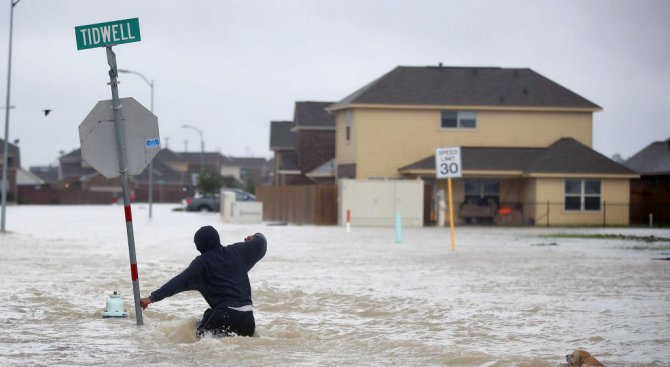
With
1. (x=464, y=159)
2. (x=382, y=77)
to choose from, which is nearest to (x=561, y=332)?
(x=464, y=159)

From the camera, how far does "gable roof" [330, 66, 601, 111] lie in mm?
54312

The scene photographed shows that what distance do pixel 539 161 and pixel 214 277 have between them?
4234 centimetres

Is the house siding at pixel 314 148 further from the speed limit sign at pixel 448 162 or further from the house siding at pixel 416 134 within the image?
the speed limit sign at pixel 448 162

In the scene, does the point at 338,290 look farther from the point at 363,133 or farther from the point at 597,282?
the point at 363,133

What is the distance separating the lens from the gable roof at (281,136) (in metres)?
81.8

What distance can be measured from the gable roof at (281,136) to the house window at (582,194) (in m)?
32.1

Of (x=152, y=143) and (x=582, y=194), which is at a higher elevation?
(x=152, y=143)

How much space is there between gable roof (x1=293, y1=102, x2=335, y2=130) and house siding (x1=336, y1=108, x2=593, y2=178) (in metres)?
19.1

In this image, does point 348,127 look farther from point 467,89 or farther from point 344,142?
point 467,89

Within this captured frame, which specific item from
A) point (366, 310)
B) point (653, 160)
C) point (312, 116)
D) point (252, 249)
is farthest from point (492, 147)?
point (252, 249)

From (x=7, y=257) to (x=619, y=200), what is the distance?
34.7 m

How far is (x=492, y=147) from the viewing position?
54.4 m

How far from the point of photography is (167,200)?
133m

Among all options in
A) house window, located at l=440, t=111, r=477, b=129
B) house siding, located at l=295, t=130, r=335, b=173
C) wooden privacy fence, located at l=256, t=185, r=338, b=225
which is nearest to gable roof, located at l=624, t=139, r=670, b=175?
house window, located at l=440, t=111, r=477, b=129
